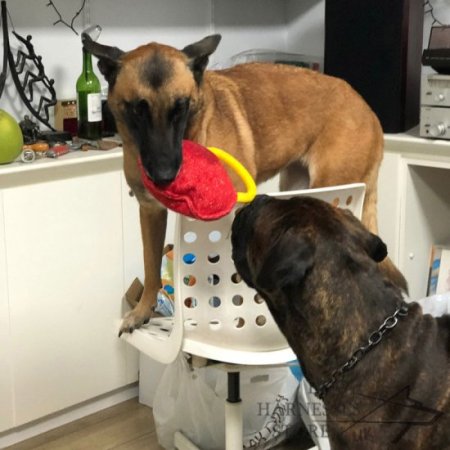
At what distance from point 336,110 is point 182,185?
0.71m

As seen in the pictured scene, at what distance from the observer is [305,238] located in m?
1.20

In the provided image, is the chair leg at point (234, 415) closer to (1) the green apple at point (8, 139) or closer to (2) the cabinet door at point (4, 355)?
(2) the cabinet door at point (4, 355)

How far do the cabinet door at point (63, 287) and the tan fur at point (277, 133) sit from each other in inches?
18.3

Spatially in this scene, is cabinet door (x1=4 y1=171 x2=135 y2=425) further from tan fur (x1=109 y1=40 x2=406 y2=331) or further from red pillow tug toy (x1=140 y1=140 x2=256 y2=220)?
red pillow tug toy (x1=140 y1=140 x2=256 y2=220)

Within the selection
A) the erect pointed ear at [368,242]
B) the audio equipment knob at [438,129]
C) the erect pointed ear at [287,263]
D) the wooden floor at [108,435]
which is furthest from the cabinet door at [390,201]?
the erect pointed ear at [287,263]

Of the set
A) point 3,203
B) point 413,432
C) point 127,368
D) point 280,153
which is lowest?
point 127,368

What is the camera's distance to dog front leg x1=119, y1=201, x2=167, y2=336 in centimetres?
184

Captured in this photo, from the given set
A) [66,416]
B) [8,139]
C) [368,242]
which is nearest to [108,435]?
[66,416]

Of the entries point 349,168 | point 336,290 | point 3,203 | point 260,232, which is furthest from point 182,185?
point 3,203

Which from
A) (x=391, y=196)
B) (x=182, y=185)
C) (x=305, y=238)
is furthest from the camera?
(x=391, y=196)

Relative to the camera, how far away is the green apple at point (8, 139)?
2.09 metres

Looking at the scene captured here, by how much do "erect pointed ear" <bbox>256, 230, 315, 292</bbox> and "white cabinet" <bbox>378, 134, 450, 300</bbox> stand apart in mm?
1349

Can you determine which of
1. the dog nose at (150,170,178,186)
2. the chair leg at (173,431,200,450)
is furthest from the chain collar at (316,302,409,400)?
the chair leg at (173,431,200,450)

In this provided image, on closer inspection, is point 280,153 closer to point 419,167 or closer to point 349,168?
point 349,168
